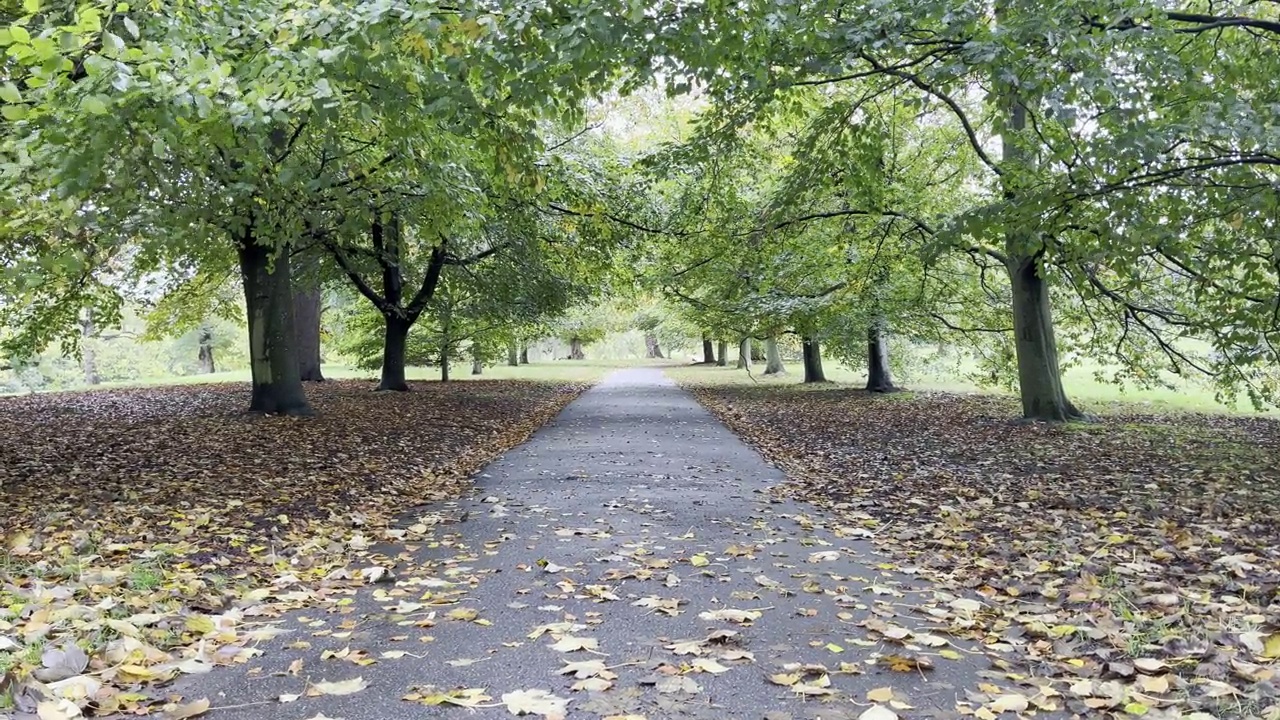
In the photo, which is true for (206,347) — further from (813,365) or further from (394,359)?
(813,365)

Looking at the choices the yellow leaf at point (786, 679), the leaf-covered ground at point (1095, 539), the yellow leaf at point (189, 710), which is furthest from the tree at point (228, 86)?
the leaf-covered ground at point (1095, 539)

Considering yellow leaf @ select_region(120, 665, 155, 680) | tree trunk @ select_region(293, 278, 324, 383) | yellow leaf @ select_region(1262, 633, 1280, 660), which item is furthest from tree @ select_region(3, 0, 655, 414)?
tree trunk @ select_region(293, 278, 324, 383)

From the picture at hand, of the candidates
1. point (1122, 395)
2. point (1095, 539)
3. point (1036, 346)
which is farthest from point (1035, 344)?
point (1122, 395)

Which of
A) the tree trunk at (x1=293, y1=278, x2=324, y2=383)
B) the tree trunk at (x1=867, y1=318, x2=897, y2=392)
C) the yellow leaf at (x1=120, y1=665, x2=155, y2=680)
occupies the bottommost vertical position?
the yellow leaf at (x1=120, y1=665, x2=155, y2=680)

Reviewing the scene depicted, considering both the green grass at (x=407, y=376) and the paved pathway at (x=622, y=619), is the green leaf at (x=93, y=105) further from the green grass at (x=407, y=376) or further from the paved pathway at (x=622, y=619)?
the green grass at (x=407, y=376)

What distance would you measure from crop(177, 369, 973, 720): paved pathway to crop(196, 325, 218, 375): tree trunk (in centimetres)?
4097

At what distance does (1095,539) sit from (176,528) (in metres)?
6.40

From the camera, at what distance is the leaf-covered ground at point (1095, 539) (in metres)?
3.51

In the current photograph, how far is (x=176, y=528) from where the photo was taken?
600 cm

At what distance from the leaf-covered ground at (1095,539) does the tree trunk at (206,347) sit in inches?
1519

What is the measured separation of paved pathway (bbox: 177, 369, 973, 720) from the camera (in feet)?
10.8

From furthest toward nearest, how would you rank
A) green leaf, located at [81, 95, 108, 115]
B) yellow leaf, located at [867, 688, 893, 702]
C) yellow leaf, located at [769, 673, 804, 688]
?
green leaf, located at [81, 95, 108, 115]
yellow leaf, located at [769, 673, 804, 688]
yellow leaf, located at [867, 688, 893, 702]

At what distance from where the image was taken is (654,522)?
674cm

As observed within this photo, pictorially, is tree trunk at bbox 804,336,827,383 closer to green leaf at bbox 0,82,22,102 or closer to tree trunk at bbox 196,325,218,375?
green leaf at bbox 0,82,22,102
